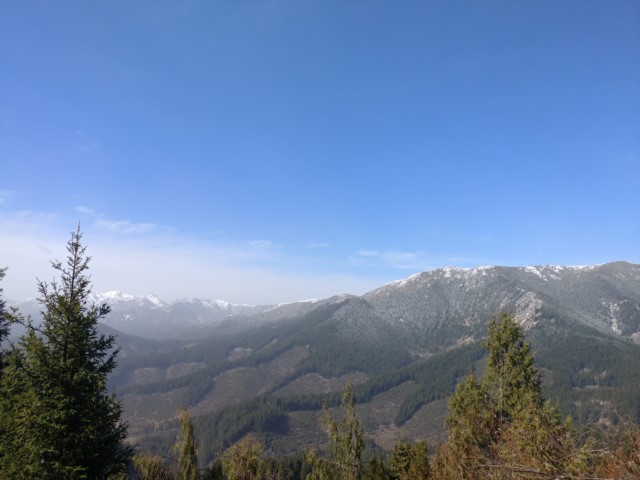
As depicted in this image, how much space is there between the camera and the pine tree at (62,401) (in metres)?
14.4

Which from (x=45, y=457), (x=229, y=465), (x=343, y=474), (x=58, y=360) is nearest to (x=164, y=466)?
(x=229, y=465)

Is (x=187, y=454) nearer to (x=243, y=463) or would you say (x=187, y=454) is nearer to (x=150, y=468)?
(x=150, y=468)

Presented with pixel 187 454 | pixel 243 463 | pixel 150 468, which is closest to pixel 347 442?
pixel 243 463

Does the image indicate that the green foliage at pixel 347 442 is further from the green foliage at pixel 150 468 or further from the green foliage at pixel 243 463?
the green foliage at pixel 150 468

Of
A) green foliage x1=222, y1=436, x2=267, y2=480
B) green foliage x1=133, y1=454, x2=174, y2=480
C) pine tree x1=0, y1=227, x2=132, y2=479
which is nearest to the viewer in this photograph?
pine tree x1=0, y1=227, x2=132, y2=479

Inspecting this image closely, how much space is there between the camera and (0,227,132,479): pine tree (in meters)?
14.4

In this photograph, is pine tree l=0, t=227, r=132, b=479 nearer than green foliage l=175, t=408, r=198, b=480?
Yes

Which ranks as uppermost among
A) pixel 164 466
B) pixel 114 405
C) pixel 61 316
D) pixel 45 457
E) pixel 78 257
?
pixel 78 257

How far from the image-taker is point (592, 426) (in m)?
6.75

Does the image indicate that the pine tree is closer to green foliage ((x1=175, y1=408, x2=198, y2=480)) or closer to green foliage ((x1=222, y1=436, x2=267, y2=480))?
green foliage ((x1=175, y1=408, x2=198, y2=480))

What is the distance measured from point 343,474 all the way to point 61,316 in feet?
45.5

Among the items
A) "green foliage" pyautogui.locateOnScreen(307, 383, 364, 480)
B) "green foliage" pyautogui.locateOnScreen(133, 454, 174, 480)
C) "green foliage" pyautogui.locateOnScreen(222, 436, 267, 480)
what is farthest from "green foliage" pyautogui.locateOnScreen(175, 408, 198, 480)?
"green foliage" pyautogui.locateOnScreen(307, 383, 364, 480)

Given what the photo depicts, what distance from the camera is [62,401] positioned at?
14.9m

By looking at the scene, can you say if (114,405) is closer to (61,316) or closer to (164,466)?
Result: (61,316)
